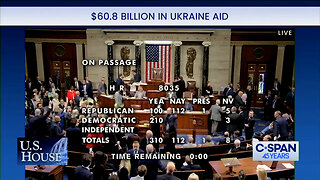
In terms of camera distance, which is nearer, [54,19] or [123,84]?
[54,19]

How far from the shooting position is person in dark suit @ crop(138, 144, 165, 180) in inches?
249

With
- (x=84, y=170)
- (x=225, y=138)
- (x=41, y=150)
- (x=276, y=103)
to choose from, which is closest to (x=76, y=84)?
(x=41, y=150)

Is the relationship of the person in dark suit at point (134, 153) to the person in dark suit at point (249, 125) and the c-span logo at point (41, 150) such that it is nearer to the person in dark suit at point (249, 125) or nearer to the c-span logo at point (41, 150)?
the c-span logo at point (41, 150)

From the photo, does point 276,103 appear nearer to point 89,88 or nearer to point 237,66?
point 237,66

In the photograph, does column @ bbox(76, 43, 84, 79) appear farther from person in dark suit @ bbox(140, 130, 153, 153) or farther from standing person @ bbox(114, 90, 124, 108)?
person in dark suit @ bbox(140, 130, 153, 153)

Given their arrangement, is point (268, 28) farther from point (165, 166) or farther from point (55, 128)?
point (55, 128)

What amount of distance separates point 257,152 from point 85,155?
2.98 m

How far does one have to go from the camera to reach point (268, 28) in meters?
6.15

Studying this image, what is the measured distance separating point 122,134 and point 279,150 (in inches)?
108

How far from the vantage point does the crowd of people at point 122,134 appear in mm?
6316

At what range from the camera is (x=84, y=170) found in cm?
619

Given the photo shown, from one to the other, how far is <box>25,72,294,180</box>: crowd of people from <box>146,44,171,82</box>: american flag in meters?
0.26

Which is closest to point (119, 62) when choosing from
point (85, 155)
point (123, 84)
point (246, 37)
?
point (123, 84)

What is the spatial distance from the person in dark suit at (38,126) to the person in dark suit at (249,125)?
3538 millimetres
